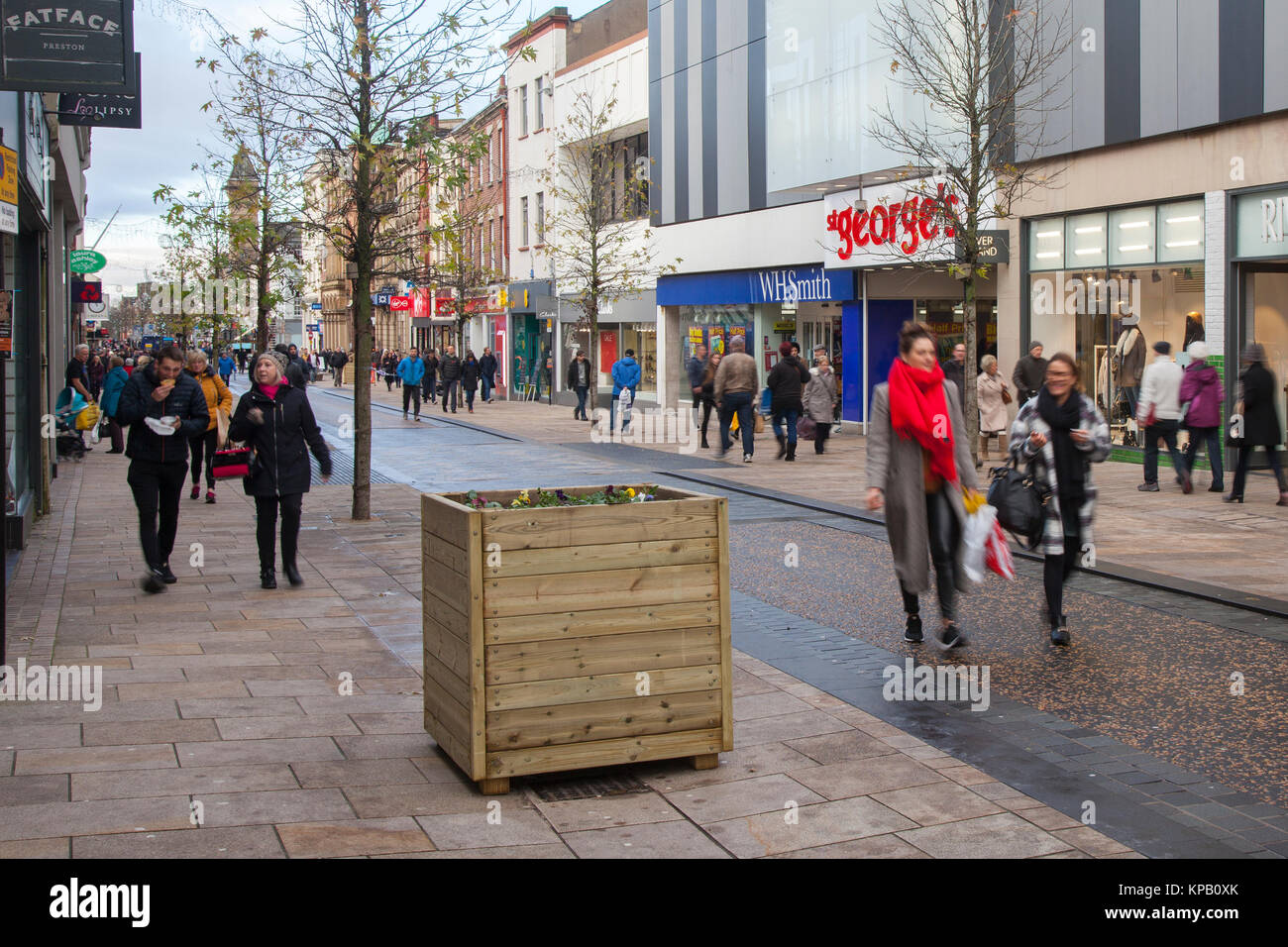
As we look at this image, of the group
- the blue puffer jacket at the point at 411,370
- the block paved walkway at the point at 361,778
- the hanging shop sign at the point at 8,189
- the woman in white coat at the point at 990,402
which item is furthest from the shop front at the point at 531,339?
the hanging shop sign at the point at 8,189

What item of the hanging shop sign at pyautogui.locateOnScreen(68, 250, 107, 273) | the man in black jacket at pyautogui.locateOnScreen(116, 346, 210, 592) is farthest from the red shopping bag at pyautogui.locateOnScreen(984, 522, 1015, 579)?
the hanging shop sign at pyautogui.locateOnScreen(68, 250, 107, 273)

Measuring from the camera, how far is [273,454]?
10039 mm

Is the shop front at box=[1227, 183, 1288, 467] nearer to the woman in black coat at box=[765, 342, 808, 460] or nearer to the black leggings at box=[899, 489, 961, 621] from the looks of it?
the woman in black coat at box=[765, 342, 808, 460]

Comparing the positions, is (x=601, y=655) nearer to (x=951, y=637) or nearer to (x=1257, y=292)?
(x=951, y=637)

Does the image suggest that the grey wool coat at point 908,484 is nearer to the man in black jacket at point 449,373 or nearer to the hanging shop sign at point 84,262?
the hanging shop sign at point 84,262

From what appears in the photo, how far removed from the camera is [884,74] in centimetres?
2248

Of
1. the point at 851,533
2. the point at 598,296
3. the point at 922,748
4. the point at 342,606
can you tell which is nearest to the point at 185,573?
the point at 342,606

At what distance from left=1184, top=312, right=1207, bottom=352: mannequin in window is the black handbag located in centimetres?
1082

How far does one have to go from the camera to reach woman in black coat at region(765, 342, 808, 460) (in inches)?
794

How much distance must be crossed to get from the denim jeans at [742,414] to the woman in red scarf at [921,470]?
12596 mm

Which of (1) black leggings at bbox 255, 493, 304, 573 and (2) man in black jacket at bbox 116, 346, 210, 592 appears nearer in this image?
(2) man in black jacket at bbox 116, 346, 210, 592

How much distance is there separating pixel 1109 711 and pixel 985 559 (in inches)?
51.3

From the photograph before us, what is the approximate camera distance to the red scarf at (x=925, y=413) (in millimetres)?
7664

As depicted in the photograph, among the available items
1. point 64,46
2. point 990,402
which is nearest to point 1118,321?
point 990,402
